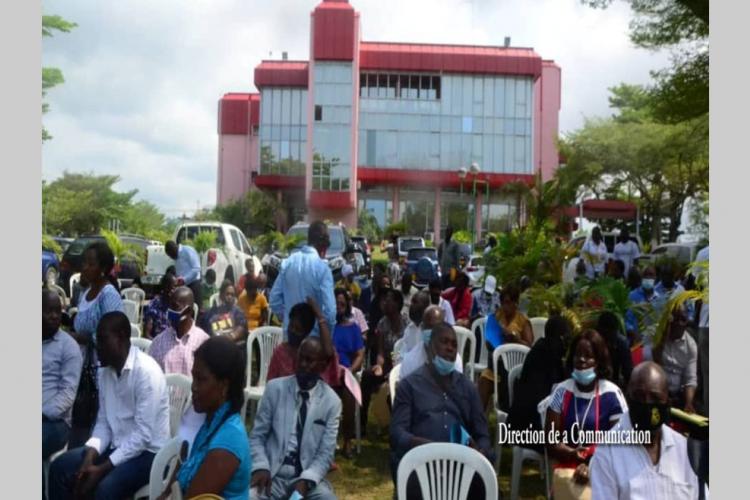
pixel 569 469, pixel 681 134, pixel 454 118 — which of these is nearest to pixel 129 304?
pixel 569 469

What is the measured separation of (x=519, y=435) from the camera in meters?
5.20

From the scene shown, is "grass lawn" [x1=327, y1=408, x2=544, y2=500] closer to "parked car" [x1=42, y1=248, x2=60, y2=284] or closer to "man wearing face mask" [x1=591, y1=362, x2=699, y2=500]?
"man wearing face mask" [x1=591, y1=362, x2=699, y2=500]

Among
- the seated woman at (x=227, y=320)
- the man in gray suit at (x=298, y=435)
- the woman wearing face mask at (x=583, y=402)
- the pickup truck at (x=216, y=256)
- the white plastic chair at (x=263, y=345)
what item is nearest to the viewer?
the man in gray suit at (x=298, y=435)

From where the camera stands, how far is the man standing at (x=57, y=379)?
15.3ft

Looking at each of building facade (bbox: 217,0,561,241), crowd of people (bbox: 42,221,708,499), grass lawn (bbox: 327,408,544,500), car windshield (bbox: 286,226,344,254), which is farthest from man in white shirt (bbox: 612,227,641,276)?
building facade (bbox: 217,0,561,241)

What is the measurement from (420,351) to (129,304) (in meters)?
4.49

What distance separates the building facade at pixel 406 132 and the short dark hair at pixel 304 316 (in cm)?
2881

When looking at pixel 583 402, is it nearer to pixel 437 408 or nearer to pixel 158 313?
pixel 437 408

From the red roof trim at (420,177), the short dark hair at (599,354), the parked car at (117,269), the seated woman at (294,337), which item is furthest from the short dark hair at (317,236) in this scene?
the red roof trim at (420,177)

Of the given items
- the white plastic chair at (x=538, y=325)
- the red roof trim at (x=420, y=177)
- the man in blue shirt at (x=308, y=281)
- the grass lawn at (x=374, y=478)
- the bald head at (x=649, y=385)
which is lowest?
the grass lawn at (x=374, y=478)

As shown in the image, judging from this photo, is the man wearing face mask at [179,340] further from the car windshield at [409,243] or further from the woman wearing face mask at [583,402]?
the car windshield at [409,243]

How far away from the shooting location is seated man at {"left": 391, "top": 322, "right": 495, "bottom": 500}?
4.45 m

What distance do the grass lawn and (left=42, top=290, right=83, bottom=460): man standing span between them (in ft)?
6.41

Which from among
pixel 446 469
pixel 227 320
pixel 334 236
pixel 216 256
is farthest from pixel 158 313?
pixel 334 236
